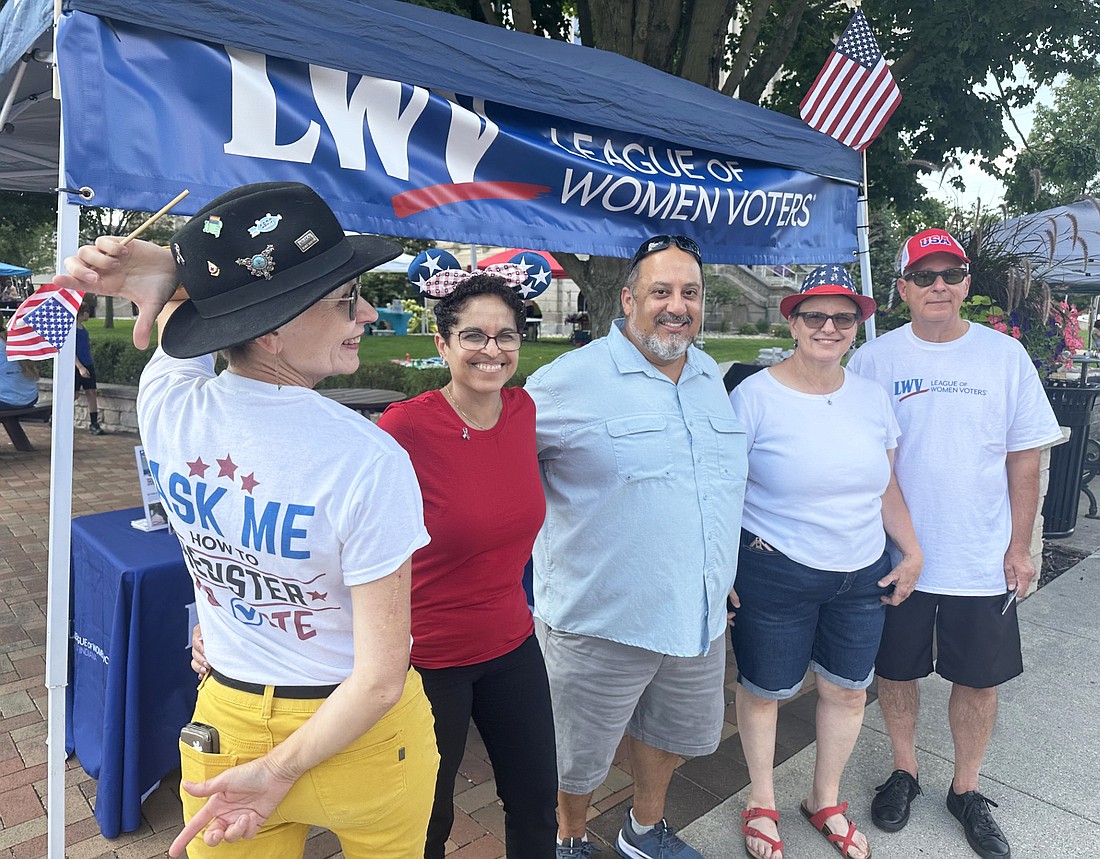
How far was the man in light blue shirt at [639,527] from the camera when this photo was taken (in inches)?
85.5

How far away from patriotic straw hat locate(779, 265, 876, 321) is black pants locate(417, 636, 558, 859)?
56.2 inches

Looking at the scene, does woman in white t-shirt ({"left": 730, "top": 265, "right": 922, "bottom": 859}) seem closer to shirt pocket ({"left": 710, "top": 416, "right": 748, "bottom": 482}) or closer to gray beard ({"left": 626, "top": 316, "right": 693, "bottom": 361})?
shirt pocket ({"left": 710, "top": 416, "right": 748, "bottom": 482})

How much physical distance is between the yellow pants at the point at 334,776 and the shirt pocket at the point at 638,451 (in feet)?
3.10

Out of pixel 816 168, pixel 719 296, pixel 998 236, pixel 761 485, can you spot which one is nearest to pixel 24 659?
pixel 761 485

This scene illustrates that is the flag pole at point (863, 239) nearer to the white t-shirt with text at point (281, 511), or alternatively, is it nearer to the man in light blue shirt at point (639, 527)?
the man in light blue shirt at point (639, 527)

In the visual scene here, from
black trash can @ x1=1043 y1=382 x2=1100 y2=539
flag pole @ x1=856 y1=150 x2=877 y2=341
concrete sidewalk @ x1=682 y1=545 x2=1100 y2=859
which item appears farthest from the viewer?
black trash can @ x1=1043 y1=382 x2=1100 y2=539

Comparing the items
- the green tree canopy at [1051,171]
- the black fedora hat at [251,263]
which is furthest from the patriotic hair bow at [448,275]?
the green tree canopy at [1051,171]

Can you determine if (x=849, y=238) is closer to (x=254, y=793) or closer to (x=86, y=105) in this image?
(x=86, y=105)

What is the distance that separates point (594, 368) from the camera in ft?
7.38

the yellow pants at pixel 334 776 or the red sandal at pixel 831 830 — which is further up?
the yellow pants at pixel 334 776

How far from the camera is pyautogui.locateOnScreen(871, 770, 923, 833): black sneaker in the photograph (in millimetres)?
2693

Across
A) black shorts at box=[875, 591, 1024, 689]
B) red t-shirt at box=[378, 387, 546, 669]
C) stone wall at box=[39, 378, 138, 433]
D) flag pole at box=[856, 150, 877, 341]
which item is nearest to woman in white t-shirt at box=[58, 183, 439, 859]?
red t-shirt at box=[378, 387, 546, 669]

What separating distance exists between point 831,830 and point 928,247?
211 centimetres

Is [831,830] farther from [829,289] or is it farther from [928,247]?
[928,247]
